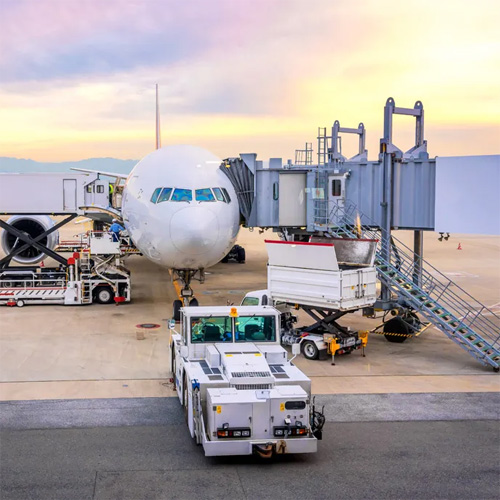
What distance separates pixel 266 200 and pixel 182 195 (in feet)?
13.1

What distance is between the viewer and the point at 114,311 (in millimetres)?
26469

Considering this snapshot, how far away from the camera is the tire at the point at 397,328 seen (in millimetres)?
22219

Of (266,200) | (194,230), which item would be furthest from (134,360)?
(266,200)

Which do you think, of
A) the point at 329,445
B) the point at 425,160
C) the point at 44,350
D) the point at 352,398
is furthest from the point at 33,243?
the point at 329,445

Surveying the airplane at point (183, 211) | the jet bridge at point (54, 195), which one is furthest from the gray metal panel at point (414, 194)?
the jet bridge at point (54, 195)

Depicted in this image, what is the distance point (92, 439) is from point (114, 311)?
530 inches

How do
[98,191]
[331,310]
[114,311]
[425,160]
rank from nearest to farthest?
[331,310], [425,160], [114,311], [98,191]

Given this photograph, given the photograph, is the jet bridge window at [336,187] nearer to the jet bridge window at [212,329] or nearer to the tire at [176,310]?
the tire at [176,310]

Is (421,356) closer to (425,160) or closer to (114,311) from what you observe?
(425,160)

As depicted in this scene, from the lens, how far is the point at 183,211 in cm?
2145

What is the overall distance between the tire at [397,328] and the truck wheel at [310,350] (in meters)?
3.64

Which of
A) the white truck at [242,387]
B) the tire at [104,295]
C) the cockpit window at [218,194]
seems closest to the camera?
the white truck at [242,387]

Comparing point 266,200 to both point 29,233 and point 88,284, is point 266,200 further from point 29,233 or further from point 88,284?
point 29,233

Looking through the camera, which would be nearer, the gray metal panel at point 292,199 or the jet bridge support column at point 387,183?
the jet bridge support column at point 387,183
